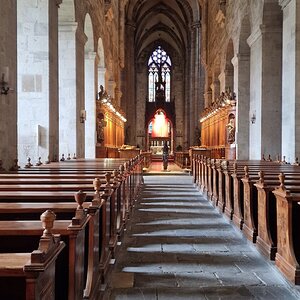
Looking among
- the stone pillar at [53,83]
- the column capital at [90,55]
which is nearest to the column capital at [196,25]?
the column capital at [90,55]

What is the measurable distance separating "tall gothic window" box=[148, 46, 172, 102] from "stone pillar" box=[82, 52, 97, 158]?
30689mm

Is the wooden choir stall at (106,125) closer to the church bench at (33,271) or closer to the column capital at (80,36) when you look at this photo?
the column capital at (80,36)

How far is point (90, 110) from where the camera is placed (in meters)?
17.7

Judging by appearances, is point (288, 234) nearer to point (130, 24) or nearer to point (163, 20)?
Answer: point (130, 24)

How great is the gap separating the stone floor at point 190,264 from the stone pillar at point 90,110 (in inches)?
390

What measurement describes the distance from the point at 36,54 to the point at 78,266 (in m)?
8.92

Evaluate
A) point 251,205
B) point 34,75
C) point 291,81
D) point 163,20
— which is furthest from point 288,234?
point 163,20

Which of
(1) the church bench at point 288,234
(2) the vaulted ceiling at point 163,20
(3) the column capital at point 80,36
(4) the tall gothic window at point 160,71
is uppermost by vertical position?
(2) the vaulted ceiling at point 163,20

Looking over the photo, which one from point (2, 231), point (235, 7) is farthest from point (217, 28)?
point (2, 231)

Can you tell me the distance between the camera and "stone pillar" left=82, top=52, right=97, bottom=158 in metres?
17.6

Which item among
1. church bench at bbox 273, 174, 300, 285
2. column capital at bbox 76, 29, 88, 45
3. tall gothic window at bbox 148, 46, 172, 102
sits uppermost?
tall gothic window at bbox 148, 46, 172, 102

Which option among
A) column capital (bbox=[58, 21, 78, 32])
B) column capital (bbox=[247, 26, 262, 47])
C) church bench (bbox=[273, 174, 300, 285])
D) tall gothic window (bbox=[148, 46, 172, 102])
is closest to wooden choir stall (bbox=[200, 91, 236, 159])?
column capital (bbox=[247, 26, 262, 47])

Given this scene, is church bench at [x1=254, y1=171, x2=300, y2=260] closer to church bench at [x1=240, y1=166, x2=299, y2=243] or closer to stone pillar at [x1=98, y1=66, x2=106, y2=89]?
church bench at [x1=240, y1=166, x2=299, y2=243]

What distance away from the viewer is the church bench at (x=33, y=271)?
1.71 metres
